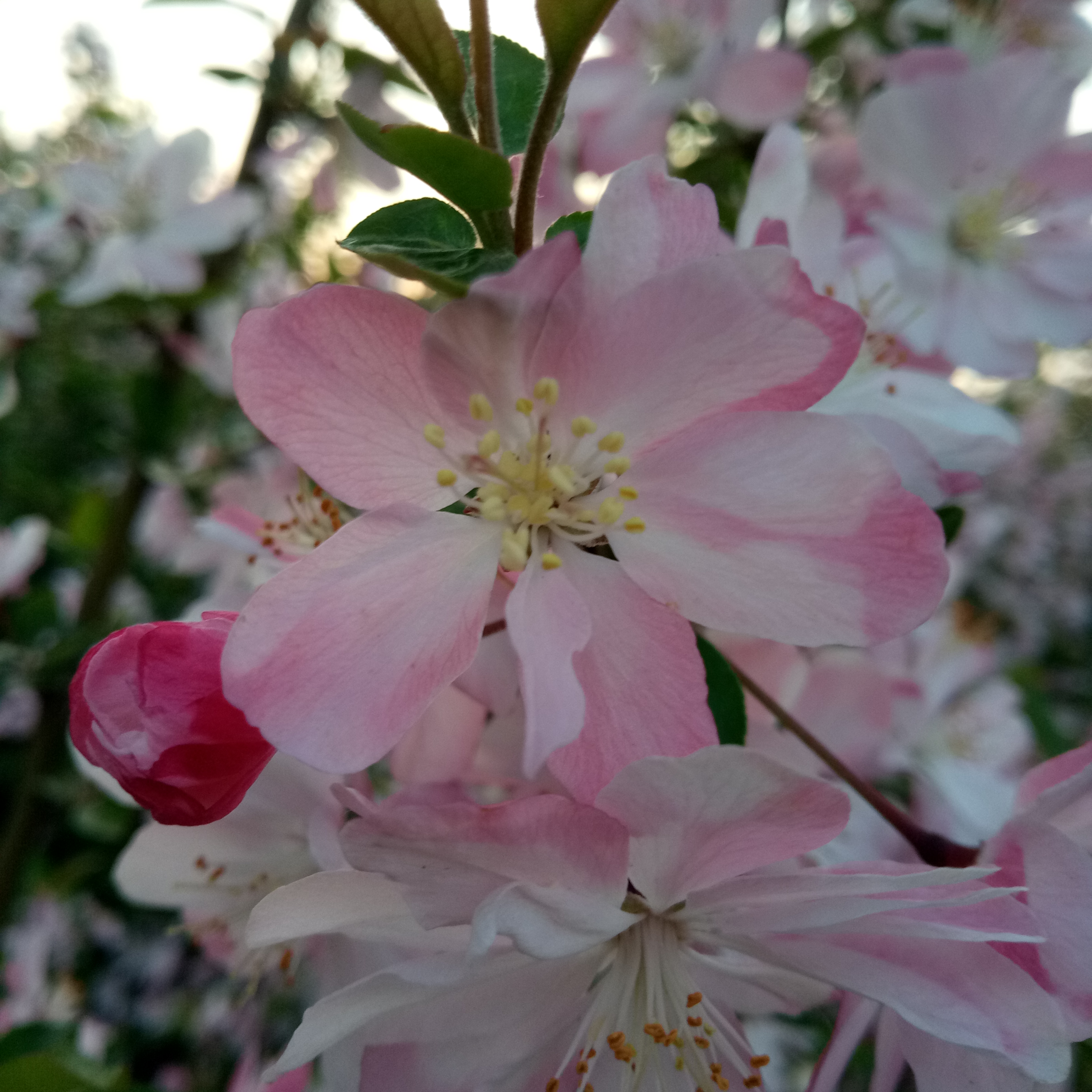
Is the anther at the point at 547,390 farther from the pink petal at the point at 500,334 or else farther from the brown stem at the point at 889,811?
the brown stem at the point at 889,811

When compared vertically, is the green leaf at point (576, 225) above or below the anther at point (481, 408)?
above

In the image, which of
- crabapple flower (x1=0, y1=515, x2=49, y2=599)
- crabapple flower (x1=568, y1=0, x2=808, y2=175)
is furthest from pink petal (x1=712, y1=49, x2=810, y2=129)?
crabapple flower (x1=0, y1=515, x2=49, y2=599)

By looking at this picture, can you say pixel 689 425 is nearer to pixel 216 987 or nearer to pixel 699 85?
pixel 699 85

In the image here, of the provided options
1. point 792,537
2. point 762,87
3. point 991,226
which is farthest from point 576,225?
point 991,226

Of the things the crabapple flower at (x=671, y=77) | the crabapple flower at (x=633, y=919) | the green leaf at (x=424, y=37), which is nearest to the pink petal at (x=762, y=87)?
the crabapple flower at (x=671, y=77)

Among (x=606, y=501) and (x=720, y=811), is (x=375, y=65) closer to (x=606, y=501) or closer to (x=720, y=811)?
(x=606, y=501)

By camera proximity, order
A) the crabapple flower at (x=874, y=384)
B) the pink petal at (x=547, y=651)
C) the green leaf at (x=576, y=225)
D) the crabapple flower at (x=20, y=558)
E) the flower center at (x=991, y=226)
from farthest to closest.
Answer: the crabapple flower at (x=20, y=558), the flower center at (x=991, y=226), the crabapple flower at (x=874, y=384), the green leaf at (x=576, y=225), the pink petal at (x=547, y=651)

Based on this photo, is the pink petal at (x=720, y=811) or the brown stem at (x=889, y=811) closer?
the pink petal at (x=720, y=811)
